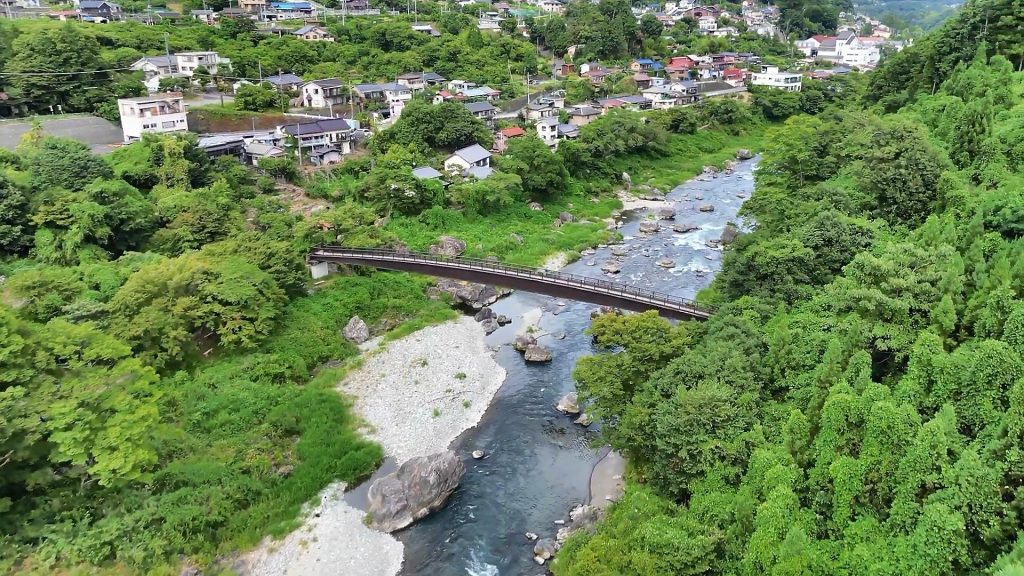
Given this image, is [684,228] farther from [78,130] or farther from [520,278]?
[78,130]

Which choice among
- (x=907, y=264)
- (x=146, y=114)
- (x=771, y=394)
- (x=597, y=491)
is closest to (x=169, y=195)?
(x=146, y=114)

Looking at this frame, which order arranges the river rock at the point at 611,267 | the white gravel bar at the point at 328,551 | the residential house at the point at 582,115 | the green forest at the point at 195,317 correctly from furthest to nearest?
1. the residential house at the point at 582,115
2. the river rock at the point at 611,267
3. the white gravel bar at the point at 328,551
4. the green forest at the point at 195,317

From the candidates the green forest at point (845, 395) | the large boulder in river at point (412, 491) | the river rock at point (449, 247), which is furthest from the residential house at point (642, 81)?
the large boulder in river at point (412, 491)

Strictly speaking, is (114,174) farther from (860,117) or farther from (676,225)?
(860,117)

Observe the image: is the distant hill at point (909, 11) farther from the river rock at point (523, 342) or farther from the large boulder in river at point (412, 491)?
the large boulder in river at point (412, 491)

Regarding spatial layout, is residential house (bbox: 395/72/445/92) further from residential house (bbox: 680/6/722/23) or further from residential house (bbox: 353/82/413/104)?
residential house (bbox: 680/6/722/23)

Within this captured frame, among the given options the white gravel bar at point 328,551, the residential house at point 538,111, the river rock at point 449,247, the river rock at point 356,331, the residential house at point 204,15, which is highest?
the residential house at point 204,15
